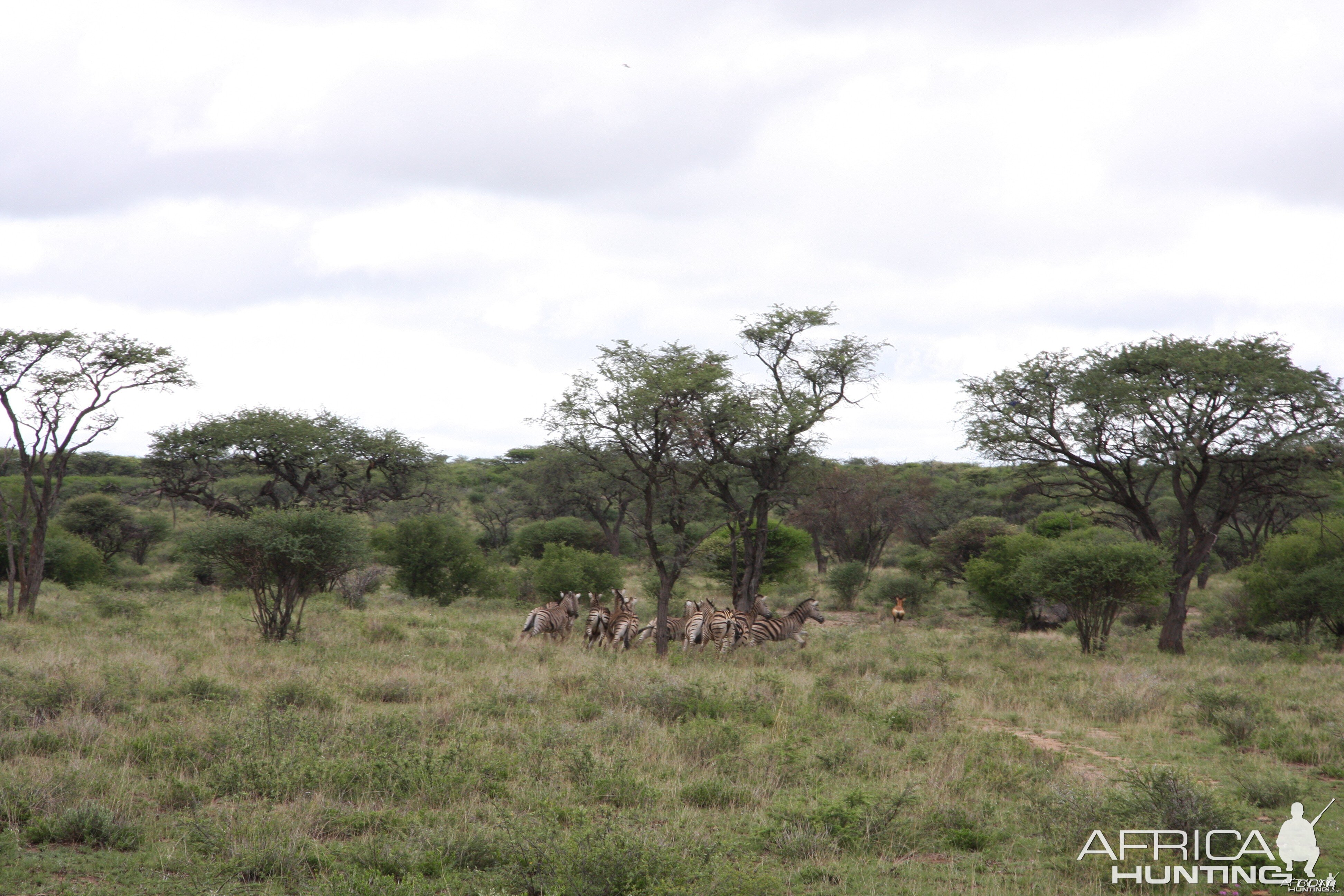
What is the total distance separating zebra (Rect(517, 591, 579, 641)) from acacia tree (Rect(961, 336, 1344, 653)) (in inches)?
430

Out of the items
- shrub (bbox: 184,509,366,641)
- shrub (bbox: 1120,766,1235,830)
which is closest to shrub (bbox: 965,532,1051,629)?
shrub (bbox: 184,509,366,641)

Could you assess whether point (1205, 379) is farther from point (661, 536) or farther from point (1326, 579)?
point (661, 536)

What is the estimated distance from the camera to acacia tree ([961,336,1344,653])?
1905 centimetres

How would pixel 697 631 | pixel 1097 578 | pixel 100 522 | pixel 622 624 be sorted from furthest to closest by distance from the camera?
pixel 100 522 < pixel 1097 578 < pixel 622 624 < pixel 697 631

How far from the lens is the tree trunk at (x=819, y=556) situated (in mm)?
43625

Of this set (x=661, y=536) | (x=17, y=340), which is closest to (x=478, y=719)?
(x=661, y=536)

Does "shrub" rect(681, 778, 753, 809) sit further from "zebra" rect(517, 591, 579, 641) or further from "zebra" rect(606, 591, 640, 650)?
"zebra" rect(517, 591, 579, 641)

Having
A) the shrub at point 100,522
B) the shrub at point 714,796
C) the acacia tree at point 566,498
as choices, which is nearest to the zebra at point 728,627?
the acacia tree at point 566,498

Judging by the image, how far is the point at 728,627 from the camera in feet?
62.0

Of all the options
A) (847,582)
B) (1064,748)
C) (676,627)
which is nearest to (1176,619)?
(676,627)

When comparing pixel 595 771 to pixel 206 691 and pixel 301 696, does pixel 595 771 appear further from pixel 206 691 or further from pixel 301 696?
pixel 206 691

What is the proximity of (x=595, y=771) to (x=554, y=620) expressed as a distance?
1247 cm

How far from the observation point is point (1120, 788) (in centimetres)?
819

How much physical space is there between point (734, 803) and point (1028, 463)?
17833 millimetres
